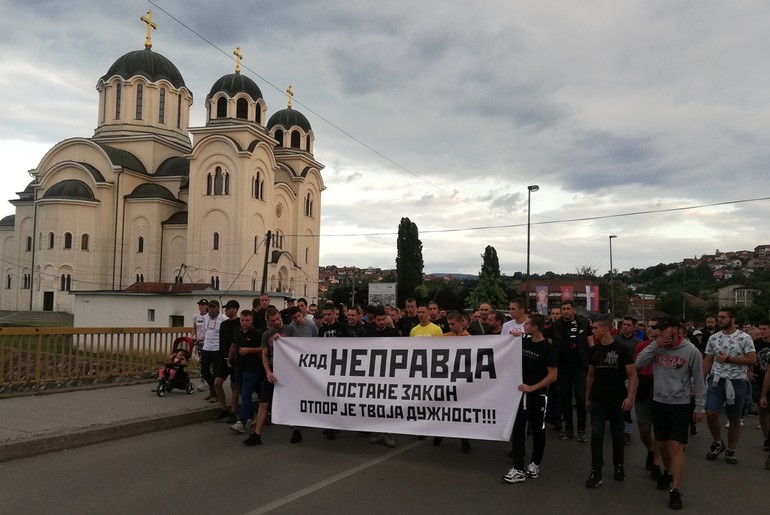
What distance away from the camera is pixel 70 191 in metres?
52.8

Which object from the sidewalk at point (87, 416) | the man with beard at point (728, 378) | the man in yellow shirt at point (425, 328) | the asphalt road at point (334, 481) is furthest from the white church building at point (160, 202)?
the man with beard at point (728, 378)

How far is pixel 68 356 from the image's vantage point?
1159 centimetres

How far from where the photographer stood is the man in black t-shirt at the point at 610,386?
6.55 m

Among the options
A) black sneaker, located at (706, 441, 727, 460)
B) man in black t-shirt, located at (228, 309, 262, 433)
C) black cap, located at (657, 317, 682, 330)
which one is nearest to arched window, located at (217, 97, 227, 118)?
man in black t-shirt, located at (228, 309, 262, 433)

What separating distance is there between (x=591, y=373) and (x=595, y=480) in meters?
1.13

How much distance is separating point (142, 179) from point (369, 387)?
178 ft

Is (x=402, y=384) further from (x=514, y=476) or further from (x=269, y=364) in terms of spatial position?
(x=269, y=364)

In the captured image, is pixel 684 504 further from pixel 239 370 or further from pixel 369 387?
pixel 239 370

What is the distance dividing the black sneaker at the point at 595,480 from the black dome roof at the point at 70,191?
54787 mm

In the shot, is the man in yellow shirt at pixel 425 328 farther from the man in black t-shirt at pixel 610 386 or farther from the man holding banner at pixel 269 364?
the man in black t-shirt at pixel 610 386

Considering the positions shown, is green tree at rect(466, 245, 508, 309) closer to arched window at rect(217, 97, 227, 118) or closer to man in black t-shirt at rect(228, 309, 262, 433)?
arched window at rect(217, 97, 227, 118)

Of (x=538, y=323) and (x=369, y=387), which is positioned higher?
(x=538, y=323)

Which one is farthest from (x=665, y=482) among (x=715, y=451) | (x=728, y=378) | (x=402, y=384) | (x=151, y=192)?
(x=151, y=192)

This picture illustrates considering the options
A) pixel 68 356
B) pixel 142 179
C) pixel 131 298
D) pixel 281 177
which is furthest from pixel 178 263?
pixel 68 356
